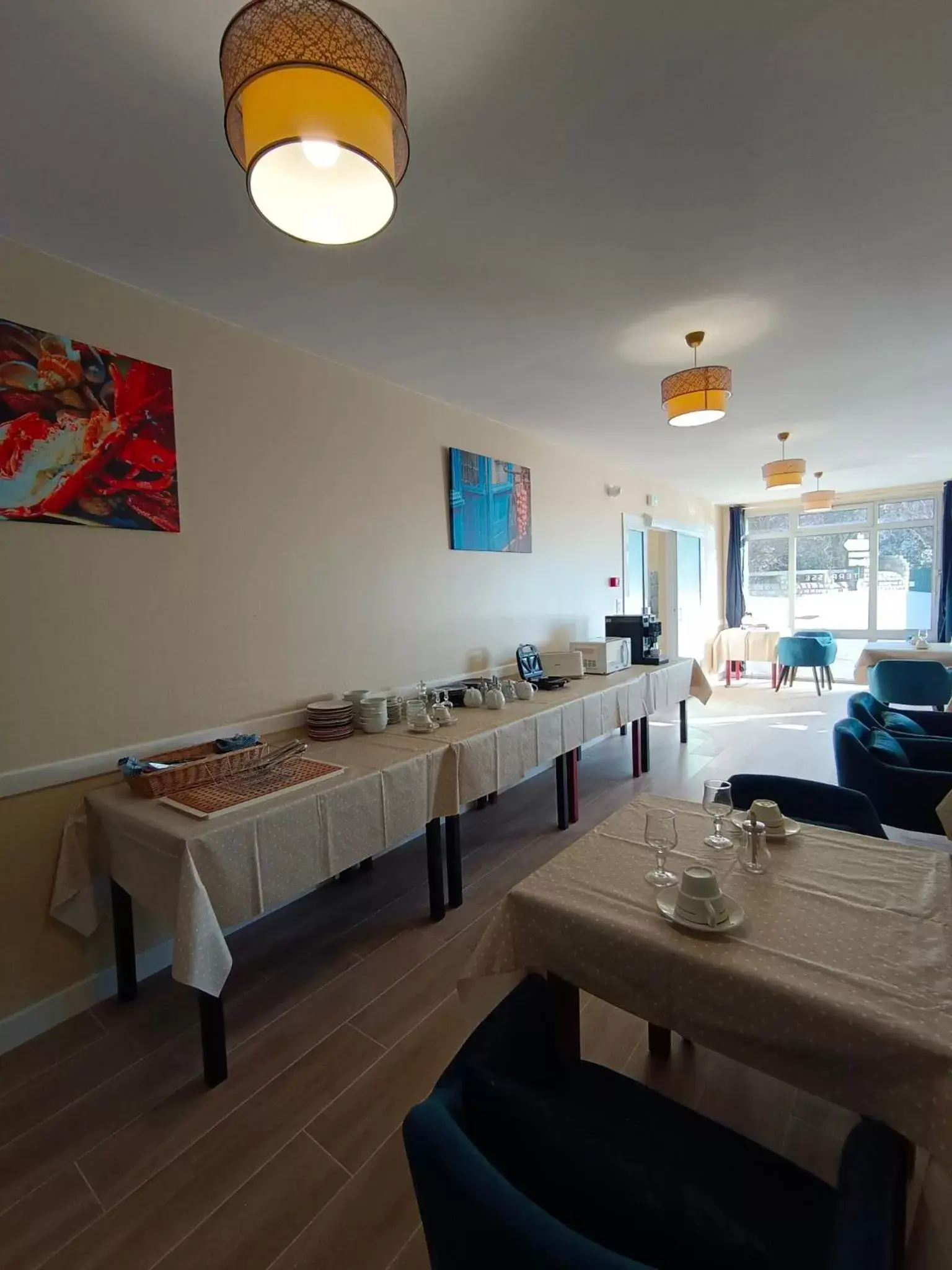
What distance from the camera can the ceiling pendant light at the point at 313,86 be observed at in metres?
1.00

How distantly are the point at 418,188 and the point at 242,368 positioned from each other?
1.18m

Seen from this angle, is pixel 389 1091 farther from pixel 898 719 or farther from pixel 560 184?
pixel 898 719

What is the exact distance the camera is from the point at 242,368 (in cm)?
248

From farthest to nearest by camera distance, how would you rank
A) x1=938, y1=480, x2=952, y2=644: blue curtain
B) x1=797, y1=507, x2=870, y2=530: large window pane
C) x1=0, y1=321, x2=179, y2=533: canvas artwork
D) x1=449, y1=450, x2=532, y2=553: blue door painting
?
x1=797, y1=507, x2=870, y2=530: large window pane < x1=938, y1=480, x2=952, y2=644: blue curtain < x1=449, y1=450, x2=532, y2=553: blue door painting < x1=0, y1=321, x2=179, y2=533: canvas artwork

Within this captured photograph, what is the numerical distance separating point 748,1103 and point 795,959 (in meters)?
0.88

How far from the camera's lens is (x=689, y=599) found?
24.6 ft

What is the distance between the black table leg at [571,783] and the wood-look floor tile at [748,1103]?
175cm

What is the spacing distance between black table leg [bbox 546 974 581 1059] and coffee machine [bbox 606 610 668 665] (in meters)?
3.51

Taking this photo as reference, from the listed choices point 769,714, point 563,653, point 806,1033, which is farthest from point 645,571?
point 806,1033

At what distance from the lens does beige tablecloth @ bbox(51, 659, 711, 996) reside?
1617mm

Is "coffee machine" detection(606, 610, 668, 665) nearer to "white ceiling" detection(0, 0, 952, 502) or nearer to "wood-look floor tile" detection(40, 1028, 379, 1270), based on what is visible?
"white ceiling" detection(0, 0, 952, 502)

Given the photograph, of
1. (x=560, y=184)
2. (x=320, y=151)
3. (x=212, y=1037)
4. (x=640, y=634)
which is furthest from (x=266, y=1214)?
(x=640, y=634)

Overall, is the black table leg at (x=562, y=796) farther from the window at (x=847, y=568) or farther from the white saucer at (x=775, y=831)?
the window at (x=847, y=568)

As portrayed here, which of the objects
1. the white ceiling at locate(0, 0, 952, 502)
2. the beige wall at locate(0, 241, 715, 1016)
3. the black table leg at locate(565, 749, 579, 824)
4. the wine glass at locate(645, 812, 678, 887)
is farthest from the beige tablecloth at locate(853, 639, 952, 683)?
the wine glass at locate(645, 812, 678, 887)
